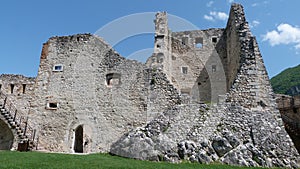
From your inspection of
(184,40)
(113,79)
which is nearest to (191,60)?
(184,40)

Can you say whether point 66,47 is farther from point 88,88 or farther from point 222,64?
point 222,64

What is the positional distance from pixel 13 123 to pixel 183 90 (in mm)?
11631

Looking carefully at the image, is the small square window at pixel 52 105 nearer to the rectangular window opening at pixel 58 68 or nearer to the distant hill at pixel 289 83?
the rectangular window opening at pixel 58 68

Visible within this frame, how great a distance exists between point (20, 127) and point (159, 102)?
8702 mm

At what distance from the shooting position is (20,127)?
15.5 m

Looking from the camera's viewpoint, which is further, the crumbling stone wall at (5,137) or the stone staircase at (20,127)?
the crumbling stone wall at (5,137)

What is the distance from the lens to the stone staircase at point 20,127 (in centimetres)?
1495

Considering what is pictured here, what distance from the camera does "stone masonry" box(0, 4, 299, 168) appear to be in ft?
34.9

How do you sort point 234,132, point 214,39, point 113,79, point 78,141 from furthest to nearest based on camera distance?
point 214,39 → point 78,141 → point 113,79 → point 234,132

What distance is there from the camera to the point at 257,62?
12477 millimetres

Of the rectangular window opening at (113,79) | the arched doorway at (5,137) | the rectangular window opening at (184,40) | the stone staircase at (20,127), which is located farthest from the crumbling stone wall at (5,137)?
the rectangular window opening at (184,40)

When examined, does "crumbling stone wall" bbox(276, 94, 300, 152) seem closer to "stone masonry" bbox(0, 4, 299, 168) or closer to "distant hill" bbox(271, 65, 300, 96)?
"stone masonry" bbox(0, 4, 299, 168)

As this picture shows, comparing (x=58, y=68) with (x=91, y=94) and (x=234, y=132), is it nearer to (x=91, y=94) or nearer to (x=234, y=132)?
(x=91, y=94)

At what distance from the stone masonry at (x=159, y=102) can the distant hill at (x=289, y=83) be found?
24.2m
